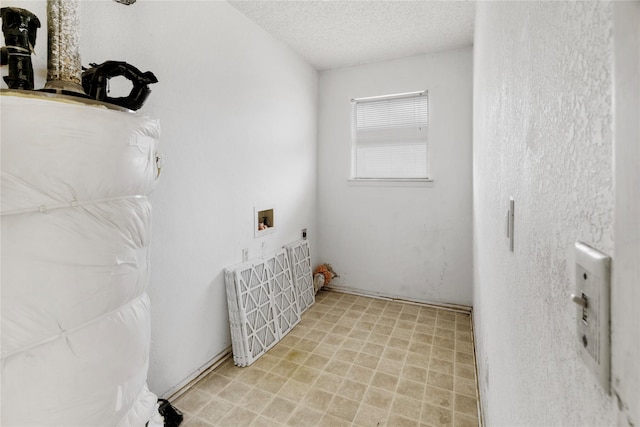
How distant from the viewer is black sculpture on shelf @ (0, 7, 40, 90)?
40.4 inches

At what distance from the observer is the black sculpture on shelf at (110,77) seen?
124 centimetres

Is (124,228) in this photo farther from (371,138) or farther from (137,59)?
(371,138)

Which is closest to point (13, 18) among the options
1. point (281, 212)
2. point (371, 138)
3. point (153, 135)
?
point (153, 135)

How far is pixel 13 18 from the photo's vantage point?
103 cm

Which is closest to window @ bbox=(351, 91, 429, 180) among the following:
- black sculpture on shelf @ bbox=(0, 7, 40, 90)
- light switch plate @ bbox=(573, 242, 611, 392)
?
black sculpture on shelf @ bbox=(0, 7, 40, 90)

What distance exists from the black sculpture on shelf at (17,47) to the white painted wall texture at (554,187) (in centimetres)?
149

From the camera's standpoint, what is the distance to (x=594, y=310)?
0.92ft

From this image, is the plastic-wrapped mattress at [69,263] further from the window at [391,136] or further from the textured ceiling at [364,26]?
the window at [391,136]

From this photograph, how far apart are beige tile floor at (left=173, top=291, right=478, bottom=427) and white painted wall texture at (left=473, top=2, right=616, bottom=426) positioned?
1.29 m

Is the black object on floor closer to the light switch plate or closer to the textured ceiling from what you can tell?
the light switch plate

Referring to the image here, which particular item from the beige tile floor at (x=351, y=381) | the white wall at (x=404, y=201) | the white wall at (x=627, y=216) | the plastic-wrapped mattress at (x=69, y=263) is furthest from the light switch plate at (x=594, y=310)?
the white wall at (x=404, y=201)

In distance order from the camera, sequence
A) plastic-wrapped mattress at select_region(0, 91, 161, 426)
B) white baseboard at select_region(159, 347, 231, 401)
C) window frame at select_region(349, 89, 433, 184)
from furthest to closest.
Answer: window frame at select_region(349, 89, 433, 184), white baseboard at select_region(159, 347, 231, 401), plastic-wrapped mattress at select_region(0, 91, 161, 426)

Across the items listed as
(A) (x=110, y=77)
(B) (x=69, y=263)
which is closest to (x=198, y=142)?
(A) (x=110, y=77)

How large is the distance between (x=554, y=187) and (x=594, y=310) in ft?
0.69
